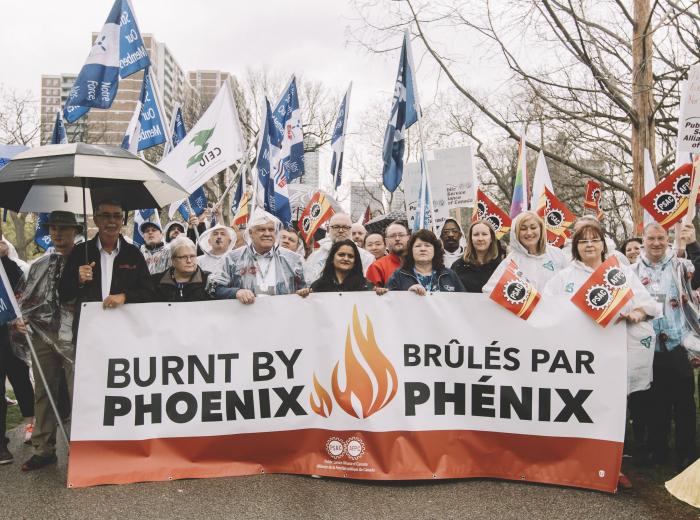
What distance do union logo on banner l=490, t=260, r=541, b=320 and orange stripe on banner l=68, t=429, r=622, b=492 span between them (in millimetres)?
896

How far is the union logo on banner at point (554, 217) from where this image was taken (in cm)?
873

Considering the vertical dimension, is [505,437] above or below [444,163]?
below

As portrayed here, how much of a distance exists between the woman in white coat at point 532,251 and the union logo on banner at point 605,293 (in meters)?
0.76

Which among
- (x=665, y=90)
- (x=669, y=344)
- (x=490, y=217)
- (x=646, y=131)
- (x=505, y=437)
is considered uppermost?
(x=665, y=90)

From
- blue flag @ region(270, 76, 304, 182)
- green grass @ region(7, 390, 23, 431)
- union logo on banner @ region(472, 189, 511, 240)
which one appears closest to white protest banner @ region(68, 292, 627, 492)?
green grass @ region(7, 390, 23, 431)

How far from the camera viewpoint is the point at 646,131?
36.6 ft

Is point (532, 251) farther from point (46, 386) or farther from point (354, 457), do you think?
point (46, 386)

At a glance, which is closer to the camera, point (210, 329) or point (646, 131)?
point (210, 329)

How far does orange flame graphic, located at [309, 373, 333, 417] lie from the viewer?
467 cm

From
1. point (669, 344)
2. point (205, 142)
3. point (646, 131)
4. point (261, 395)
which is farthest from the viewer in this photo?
point (646, 131)

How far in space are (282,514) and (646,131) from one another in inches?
388

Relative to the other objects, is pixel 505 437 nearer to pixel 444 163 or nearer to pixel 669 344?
pixel 669 344

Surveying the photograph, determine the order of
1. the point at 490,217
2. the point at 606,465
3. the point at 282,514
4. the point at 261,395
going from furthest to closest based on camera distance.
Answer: the point at 490,217, the point at 261,395, the point at 606,465, the point at 282,514

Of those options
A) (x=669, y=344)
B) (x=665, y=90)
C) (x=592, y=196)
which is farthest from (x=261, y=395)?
(x=665, y=90)
